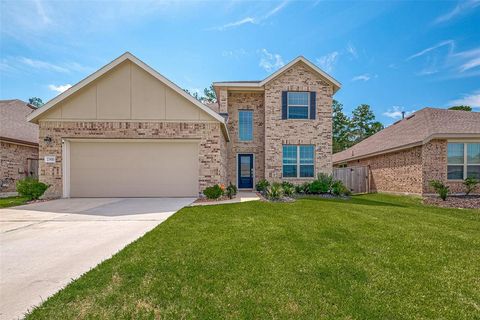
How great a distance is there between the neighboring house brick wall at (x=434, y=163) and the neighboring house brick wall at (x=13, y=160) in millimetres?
22092

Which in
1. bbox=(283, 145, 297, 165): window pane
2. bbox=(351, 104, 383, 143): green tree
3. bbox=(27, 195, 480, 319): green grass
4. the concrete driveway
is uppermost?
bbox=(351, 104, 383, 143): green tree

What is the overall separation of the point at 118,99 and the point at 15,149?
7.67 metres

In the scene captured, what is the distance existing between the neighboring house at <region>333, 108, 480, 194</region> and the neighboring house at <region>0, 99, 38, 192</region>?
2168 cm

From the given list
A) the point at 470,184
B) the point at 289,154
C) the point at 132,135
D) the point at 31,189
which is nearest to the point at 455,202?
the point at 470,184

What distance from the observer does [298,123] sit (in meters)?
13.7

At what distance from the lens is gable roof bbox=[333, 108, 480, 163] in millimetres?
12102

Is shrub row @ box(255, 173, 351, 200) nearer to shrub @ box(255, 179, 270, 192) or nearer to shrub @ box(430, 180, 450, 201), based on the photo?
shrub @ box(255, 179, 270, 192)

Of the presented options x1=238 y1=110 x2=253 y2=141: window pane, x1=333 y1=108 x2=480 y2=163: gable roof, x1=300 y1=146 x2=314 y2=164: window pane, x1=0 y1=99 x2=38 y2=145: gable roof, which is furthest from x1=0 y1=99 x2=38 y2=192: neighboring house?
x1=333 y1=108 x2=480 y2=163: gable roof

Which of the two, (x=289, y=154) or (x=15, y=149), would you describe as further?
(x=289, y=154)

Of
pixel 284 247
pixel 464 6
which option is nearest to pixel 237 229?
pixel 284 247

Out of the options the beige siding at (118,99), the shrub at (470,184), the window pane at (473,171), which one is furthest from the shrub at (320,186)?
the beige siding at (118,99)

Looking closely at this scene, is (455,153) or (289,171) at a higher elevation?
(455,153)

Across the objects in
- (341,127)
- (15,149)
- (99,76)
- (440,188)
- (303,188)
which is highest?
(341,127)

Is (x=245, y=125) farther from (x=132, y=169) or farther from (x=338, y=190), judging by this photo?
(x=132, y=169)
